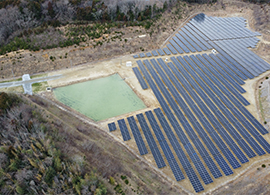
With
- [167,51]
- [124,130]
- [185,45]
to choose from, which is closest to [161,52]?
[167,51]

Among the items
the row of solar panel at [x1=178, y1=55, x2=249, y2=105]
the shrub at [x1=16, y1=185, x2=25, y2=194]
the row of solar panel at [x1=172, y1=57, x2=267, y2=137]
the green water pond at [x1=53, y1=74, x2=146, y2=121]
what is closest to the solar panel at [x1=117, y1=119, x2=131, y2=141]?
the green water pond at [x1=53, y1=74, x2=146, y2=121]

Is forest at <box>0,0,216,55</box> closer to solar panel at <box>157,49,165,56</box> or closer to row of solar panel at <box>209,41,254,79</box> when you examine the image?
solar panel at <box>157,49,165,56</box>

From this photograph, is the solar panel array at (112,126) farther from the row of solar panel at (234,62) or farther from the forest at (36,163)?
the row of solar panel at (234,62)

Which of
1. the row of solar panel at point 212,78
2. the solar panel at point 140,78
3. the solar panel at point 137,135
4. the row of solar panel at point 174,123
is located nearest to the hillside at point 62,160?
the solar panel at point 137,135

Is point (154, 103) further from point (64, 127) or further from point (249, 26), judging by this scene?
point (249, 26)

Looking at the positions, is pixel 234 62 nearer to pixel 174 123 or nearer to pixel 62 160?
pixel 174 123

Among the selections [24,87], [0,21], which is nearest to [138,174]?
[24,87]
